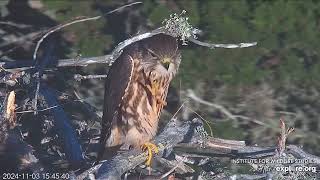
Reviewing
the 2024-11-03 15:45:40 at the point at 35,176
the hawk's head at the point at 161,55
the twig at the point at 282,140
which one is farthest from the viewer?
the hawk's head at the point at 161,55

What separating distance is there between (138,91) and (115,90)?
14cm

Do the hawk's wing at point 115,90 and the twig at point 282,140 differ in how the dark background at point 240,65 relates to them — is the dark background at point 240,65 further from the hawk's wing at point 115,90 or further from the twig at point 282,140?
the twig at point 282,140

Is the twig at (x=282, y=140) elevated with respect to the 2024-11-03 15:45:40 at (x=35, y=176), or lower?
elevated

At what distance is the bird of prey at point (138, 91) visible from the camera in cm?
459

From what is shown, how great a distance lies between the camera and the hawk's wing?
462 cm

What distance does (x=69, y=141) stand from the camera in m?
4.51

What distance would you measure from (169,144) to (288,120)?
4.29 feet

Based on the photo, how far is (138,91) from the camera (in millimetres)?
4707

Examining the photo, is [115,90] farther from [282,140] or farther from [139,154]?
[282,140]

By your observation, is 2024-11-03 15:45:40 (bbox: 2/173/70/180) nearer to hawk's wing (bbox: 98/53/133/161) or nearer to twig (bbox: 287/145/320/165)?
hawk's wing (bbox: 98/53/133/161)

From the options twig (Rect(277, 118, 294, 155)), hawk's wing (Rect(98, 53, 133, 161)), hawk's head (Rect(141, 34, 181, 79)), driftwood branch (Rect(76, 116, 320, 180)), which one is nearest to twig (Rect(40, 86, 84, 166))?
hawk's wing (Rect(98, 53, 133, 161))

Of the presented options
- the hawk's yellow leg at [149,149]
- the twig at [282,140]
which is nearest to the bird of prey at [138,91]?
the hawk's yellow leg at [149,149]

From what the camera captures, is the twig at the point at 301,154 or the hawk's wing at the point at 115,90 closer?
the twig at the point at 301,154

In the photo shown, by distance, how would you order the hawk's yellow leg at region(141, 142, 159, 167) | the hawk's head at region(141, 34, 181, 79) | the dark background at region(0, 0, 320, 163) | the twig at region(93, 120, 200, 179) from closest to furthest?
the twig at region(93, 120, 200, 179)
the hawk's yellow leg at region(141, 142, 159, 167)
the hawk's head at region(141, 34, 181, 79)
the dark background at region(0, 0, 320, 163)
